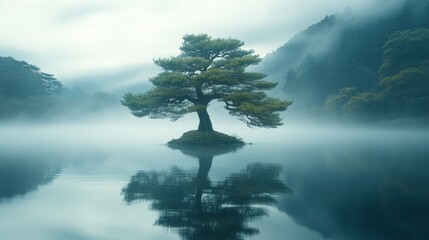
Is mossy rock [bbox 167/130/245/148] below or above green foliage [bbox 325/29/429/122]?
below

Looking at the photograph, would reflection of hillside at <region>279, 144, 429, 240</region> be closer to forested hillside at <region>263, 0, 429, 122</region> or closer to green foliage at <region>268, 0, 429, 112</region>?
forested hillside at <region>263, 0, 429, 122</region>

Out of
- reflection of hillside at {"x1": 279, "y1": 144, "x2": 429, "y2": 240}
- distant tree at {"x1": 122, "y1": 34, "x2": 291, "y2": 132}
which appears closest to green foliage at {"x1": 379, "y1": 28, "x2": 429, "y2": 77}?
distant tree at {"x1": 122, "y1": 34, "x2": 291, "y2": 132}

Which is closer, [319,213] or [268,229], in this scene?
[268,229]

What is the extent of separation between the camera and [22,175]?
46.3ft

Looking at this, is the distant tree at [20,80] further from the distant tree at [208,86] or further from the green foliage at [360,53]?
the distant tree at [208,86]

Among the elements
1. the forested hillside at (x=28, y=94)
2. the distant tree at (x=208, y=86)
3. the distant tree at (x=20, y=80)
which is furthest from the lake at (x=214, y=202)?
the distant tree at (x=20, y=80)

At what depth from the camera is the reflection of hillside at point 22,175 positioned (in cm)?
1124

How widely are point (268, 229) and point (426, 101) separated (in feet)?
200

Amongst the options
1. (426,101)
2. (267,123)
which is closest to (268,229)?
(267,123)

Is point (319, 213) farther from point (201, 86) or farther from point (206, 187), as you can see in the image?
point (201, 86)

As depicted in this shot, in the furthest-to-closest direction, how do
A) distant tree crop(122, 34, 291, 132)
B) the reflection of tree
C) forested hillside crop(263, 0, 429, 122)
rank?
forested hillside crop(263, 0, 429, 122) < distant tree crop(122, 34, 291, 132) < the reflection of tree

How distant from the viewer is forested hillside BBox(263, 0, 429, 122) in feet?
202

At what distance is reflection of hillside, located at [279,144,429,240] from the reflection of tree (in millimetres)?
898

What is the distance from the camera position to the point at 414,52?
6756 cm
